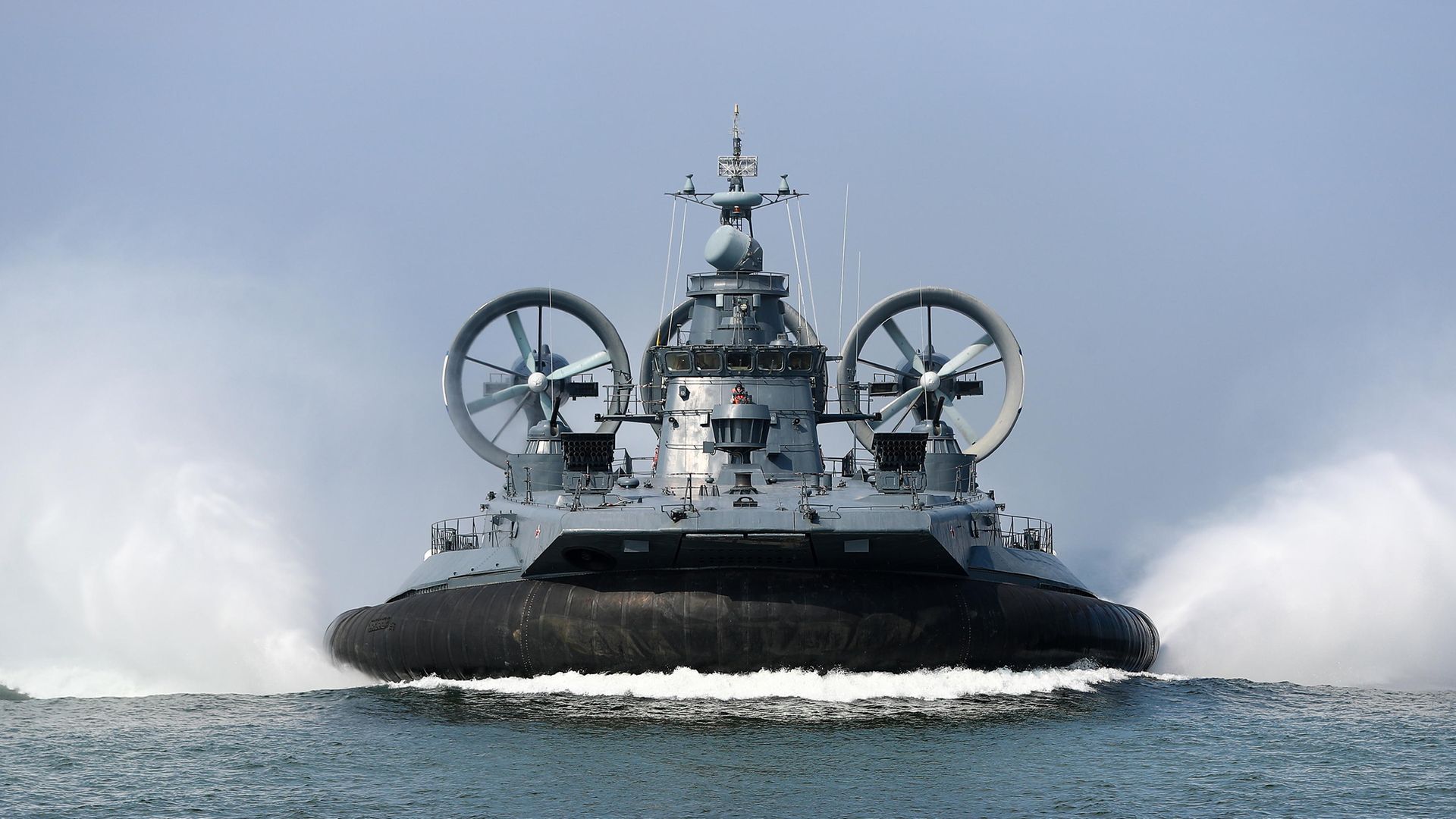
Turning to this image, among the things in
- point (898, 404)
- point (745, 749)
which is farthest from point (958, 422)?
point (745, 749)

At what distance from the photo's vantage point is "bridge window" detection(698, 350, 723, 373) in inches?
1291

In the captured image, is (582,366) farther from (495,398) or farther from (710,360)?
(710,360)

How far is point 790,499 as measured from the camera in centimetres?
2758

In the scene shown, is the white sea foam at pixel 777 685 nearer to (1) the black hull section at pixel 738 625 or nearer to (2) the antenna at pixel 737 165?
(1) the black hull section at pixel 738 625

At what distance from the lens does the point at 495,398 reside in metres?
38.4

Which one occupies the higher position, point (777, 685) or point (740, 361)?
point (740, 361)

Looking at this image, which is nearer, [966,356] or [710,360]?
[710,360]

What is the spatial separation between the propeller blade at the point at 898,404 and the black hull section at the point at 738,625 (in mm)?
11450

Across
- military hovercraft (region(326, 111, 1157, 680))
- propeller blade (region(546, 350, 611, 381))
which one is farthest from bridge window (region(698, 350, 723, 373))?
propeller blade (region(546, 350, 611, 381))

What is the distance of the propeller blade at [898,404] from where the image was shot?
3969 cm

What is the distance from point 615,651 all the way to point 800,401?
331 inches

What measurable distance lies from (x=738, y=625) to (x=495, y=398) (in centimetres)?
1421

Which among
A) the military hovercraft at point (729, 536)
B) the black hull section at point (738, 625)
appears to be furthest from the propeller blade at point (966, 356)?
the black hull section at point (738, 625)

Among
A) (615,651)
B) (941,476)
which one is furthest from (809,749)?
(941,476)
